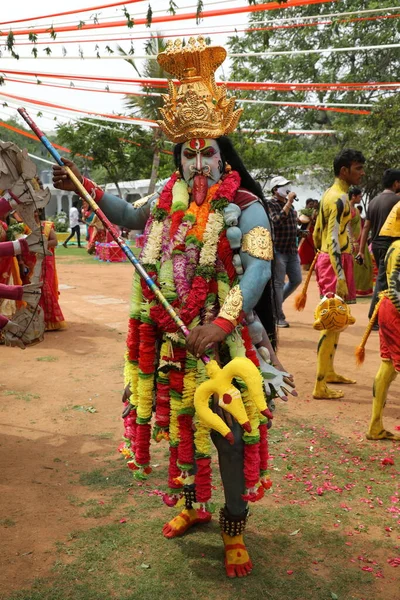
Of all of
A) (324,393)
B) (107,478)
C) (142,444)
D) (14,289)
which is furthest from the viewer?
(324,393)

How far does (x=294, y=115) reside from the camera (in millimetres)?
29844

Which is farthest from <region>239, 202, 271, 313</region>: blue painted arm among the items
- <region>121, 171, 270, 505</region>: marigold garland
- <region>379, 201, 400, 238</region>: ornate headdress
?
<region>379, 201, 400, 238</region>: ornate headdress

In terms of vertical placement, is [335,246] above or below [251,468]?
above

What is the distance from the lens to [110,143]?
22969 millimetres

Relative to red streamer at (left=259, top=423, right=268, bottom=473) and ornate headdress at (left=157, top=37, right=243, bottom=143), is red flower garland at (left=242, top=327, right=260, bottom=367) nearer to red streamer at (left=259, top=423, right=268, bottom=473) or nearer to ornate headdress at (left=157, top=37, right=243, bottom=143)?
red streamer at (left=259, top=423, right=268, bottom=473)

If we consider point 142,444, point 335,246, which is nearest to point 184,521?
point 142,444

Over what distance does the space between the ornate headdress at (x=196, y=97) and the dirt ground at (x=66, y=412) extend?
233cm

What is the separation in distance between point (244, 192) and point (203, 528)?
1.95 meters

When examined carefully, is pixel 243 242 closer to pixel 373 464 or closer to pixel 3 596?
pixel 3 596

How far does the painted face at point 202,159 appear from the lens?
3.01m

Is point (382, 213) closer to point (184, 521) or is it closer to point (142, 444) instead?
point (184, 521)

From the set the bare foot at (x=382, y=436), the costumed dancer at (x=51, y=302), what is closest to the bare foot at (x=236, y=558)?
the bare foot at (x=382, y=436)

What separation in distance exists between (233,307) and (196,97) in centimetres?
111

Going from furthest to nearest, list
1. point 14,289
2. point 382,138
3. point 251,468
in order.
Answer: point 382,138 → point 14,289 → point 251,468
